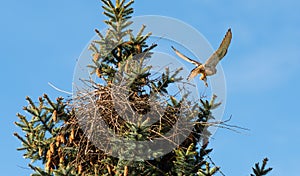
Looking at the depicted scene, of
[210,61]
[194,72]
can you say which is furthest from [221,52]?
[194,72]

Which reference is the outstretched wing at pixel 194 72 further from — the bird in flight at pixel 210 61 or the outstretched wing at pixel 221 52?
the outstretched wing at pixel 221 52

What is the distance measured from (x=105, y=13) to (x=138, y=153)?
2.41 meters

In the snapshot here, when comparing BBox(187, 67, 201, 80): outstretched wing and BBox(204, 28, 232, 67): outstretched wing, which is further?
BBox(187, 67, 201, 80): outstretched wing

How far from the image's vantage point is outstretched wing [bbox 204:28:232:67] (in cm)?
905

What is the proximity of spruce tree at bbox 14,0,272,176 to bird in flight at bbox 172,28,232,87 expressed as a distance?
0.32m

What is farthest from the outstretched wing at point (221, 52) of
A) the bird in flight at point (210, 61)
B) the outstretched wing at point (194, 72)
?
the outstretched wing at point (194, 72)

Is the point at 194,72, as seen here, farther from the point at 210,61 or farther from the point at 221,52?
the point at 221,52

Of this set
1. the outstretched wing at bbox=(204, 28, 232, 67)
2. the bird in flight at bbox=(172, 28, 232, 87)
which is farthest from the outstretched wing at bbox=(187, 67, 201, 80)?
the outstretched wing at bbox=(204, 28, 232, 67)

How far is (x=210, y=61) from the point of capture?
9312 millimetres

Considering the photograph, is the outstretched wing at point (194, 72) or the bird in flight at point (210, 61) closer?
the bird in flight at point (210, 61)

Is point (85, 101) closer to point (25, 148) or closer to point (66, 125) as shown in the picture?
point (66, 125)

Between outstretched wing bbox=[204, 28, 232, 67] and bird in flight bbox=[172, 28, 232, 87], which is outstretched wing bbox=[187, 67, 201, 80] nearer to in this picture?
bird in flight bbox=[172, 28, 232, 87]

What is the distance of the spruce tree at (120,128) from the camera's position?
→ 8398mm

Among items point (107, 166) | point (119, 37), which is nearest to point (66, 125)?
point (107, 166)
